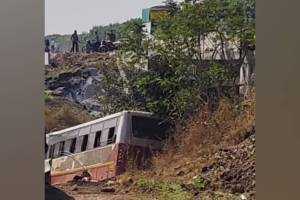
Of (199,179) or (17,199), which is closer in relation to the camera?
(17,199)

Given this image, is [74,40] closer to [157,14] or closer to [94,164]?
[157,14]

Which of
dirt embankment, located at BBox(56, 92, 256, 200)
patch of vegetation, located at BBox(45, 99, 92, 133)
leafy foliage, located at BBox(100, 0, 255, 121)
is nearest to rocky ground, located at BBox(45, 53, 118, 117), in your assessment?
patch of vegetation, located at BBox(45, 99, 92, 133)

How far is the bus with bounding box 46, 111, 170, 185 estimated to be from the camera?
2.50 meters

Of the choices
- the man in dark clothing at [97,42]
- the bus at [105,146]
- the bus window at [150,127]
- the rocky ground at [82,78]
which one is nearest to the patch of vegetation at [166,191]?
the bus at [105,146]

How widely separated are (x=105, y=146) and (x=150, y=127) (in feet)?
0.85

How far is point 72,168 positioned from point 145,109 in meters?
0.50

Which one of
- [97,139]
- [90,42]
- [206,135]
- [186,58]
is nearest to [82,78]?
[90,42]

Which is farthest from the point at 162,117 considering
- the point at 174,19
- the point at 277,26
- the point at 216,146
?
the point at 277,26

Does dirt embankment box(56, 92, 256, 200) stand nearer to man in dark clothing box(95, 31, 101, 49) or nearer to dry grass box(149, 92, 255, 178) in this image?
dry grass box(149, 92, 255, 178)

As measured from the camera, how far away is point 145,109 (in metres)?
2.55

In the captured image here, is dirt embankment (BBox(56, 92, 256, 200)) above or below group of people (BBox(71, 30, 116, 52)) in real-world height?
below

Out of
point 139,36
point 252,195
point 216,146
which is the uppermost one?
point 139,36

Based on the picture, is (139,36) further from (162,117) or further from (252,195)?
(252,195)

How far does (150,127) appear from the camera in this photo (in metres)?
2.53
